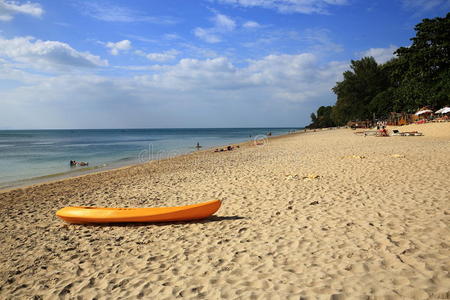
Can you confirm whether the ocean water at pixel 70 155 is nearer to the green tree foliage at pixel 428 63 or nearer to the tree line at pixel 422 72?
the tree line at pixel 422 72

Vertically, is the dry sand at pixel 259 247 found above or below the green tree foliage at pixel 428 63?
below

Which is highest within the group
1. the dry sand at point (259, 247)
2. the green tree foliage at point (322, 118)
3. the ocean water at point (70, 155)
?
the green tree foliage at point (322, 118)

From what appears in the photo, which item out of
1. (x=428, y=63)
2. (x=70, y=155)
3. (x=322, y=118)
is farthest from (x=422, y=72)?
(x=322, y=118)

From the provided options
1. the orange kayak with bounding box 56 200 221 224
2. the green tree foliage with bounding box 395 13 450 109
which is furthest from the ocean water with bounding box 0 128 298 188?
the green tree foliage with bounding box 395 13 450 109

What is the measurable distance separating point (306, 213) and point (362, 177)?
4115 millimetres

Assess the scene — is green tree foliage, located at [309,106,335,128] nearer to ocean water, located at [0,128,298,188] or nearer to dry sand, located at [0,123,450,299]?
ocean water, located at [0,128,298,188]

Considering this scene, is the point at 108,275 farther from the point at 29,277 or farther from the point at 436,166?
the point at 436,166

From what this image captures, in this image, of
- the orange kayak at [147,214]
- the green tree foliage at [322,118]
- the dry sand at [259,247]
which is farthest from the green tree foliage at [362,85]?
the orange kayak at [147,214]

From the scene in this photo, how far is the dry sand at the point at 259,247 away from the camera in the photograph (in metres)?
3.43

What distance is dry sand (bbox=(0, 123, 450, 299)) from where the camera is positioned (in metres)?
3.43

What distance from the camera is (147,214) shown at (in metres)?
5.94

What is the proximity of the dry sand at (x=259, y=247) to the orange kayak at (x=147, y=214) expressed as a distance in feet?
0.58

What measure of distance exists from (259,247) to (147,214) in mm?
2650

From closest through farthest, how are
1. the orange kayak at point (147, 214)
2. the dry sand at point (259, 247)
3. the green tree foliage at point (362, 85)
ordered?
the dry sand at point (259, 247)
the orange kayak at point (147, 214)
the green tree foliage at point (362, 85)
